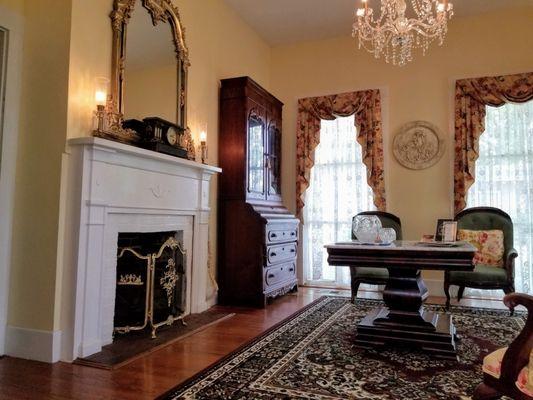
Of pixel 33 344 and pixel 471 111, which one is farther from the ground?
pixel 471 111

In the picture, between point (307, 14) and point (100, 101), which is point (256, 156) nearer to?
point (307, 14)

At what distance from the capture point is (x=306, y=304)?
4250 millimetres

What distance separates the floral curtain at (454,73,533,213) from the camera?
4582mm

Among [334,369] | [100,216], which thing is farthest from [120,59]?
[334,369]

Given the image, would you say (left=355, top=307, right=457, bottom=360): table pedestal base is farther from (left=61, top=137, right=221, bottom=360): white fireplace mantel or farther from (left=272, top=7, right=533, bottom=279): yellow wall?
(left=272, top=7, right=533, bottom=279): yellow wall

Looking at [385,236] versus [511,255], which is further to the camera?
[511,255]

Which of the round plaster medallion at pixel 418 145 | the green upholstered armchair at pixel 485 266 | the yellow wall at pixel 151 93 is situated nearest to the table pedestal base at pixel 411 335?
the green upholstered armchair at pixel 485 266

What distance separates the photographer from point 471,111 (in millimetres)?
4734

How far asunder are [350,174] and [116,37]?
3293 millimetres

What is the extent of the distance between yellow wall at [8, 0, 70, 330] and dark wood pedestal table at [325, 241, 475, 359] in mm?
1833

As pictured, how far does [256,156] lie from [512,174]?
2914 mm

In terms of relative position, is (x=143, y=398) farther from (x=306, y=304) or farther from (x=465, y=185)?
(x=465, y=185)

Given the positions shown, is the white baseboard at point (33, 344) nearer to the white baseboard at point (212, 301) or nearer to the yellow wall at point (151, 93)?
the yellow wall at point (151, 93)

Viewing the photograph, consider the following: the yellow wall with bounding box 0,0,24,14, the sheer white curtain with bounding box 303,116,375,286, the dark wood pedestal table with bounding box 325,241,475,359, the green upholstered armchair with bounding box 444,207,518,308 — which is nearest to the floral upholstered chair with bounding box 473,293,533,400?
the dark wood pedestal table with bounding box 325,241,475,359
